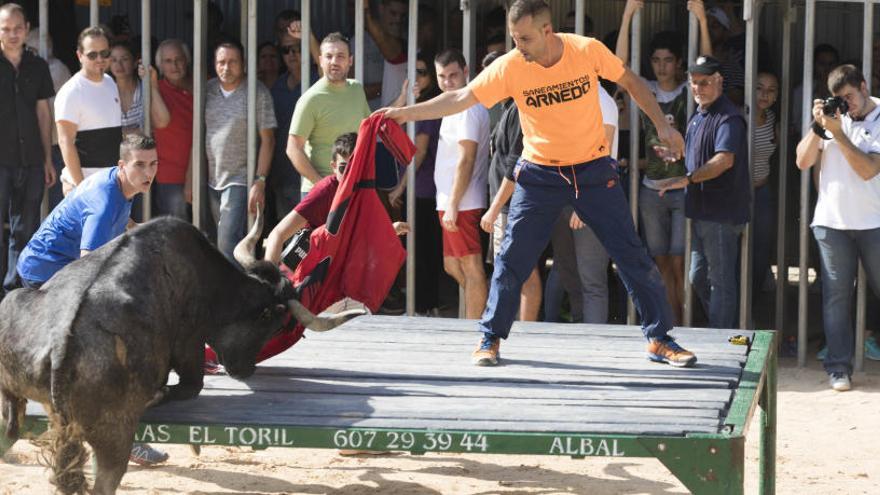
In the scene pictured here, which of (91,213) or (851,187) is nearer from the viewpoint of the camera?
(91,213)

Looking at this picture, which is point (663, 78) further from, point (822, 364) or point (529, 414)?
point (529, 414)

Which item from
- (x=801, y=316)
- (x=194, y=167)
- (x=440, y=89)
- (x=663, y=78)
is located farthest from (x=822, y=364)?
(x=194, y=167)

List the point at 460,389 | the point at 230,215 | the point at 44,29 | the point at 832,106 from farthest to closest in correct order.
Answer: the point at 44,29
the point at 230,215
the point at 832,106
the point at 460,389

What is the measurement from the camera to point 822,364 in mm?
10305

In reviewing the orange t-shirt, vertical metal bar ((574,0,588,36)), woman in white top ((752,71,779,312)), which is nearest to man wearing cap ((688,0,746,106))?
woman in white top ((752,71,779,312))

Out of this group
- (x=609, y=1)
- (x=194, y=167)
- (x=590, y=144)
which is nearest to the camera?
(x=590, y=144)

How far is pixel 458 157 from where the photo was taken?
10000 millimetres

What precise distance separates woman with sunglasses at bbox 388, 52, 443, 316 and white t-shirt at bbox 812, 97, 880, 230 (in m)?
2.68

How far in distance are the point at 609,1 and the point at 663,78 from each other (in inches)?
114

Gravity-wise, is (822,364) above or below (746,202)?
below

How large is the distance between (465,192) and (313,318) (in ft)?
10.5

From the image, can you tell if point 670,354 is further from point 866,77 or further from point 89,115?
point 89,115

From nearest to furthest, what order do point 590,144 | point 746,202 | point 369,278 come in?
point 590,144
point 369,278
point 746,202

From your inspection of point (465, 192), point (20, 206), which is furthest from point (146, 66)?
point (465, 192)
